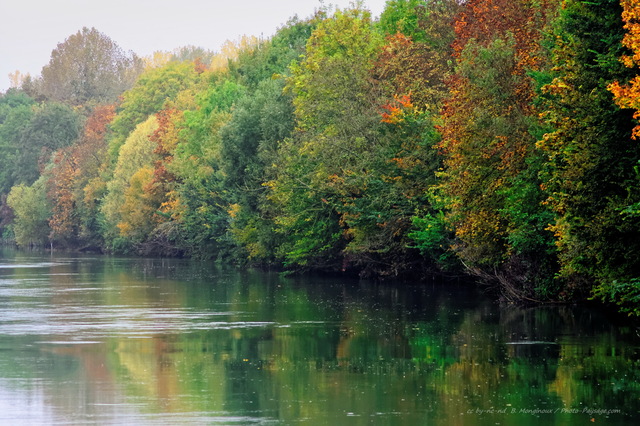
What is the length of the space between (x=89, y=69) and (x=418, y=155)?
103772mm

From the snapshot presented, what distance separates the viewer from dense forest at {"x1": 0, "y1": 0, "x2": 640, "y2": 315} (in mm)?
27406

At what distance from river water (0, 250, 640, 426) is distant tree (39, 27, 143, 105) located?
9875cm

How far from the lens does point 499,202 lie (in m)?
36.5

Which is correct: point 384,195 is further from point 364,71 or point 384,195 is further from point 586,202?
point 586,202

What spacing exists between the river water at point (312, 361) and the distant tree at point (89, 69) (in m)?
98.8

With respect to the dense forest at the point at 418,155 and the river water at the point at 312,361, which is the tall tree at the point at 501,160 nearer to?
the dense forest at the point at 418,155

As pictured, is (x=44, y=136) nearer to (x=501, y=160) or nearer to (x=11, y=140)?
(x=11, y=140)

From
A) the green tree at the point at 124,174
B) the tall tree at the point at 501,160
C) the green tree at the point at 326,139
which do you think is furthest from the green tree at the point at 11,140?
the tall tree at the point at 501,160

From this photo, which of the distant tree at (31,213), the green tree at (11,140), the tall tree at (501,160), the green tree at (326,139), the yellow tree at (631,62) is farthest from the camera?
the green tree at (11,140)

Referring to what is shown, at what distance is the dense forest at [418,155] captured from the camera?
27406 mm

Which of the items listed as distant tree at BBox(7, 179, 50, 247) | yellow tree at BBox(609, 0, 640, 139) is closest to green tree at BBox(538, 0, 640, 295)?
yellow tree at BBox(609, 0, 640, 139)

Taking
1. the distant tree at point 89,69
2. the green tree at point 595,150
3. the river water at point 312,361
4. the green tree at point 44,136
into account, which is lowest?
the river water at point 312,361

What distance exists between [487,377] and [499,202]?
1500cm

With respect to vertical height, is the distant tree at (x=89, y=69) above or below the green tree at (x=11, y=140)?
above
